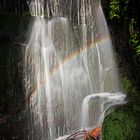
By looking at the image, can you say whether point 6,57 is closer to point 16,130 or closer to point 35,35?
point 35,35

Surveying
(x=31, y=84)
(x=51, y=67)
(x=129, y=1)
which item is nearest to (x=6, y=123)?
(x=31, y=84)

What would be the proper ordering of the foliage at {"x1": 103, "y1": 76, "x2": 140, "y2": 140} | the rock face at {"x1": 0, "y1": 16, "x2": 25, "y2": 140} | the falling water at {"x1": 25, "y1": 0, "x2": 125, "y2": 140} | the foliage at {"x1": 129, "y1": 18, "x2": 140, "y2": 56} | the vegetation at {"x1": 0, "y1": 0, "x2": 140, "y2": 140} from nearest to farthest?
the foliage at {"x1": 103, "y1": 76, "x2": 140, "y2": 140}
the vegetation at {"x1": 0, "y1": 0, "x2": 140, "y2": 140}
the rock face at {"x1": 0, "y1": 16, "x2": 25, "y2": 140}
the falling water at {"x1": 25, "y1": 0, "x2": 125, "y2": 140}
the foliage at {"x1": 129, "y1": 18, "x2": 140, "y2": 56}

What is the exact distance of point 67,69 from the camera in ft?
45.1

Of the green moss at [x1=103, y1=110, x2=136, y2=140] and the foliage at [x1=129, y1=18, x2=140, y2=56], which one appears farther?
the foliage at [x1=129, y1=18, x2=140, y2=56]

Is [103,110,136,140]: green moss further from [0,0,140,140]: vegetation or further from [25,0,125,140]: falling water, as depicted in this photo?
[25,0,125,140]: falling water

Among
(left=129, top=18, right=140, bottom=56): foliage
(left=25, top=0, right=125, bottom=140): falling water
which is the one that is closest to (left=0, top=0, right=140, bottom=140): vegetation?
(left=129, top=18, right=140, bottom=56): foliage

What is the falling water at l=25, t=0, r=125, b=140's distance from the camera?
489 inches

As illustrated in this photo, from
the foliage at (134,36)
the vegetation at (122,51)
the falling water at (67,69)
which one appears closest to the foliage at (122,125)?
the vegetation at (122,51)

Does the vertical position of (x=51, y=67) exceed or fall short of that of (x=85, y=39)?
it falls short

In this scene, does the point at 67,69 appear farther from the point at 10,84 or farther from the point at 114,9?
the point at 114,9

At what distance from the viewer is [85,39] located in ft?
48.9

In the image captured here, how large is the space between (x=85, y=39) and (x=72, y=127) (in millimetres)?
4080

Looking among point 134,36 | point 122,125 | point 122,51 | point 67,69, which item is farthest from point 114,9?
point 122,125

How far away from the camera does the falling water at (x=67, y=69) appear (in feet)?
40.8
